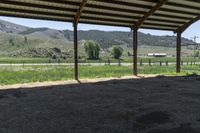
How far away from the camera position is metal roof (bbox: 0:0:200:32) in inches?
854

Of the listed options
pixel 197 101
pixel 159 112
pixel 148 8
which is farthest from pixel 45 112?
pixel 148 8

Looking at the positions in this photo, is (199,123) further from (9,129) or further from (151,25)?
(151,25)

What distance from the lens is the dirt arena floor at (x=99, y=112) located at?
9.54 metres

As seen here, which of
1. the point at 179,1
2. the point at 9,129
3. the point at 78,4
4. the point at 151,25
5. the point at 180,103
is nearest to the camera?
the point at 9,129

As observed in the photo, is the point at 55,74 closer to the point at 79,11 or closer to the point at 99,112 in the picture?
the point at 79,11

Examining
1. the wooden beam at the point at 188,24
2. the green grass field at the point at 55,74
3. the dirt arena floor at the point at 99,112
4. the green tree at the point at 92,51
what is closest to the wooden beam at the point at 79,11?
the green grass field at the point at 55,74

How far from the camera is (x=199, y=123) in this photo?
1002cm

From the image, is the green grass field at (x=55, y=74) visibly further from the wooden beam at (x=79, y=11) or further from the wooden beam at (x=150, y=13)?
the wooden beam at (x=150, y=13)

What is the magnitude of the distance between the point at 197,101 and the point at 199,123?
4537 millimetres

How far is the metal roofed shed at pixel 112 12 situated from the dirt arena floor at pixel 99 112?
23.2 feet

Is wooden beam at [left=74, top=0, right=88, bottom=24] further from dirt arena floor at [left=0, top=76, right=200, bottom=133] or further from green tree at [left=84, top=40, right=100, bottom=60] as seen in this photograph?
green tree at [left=84, top=40, right=100, bottom=60]

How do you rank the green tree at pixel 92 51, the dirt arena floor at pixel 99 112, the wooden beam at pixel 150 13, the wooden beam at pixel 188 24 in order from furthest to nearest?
1. the green tree at pixel 92 51
2. the wooden beam at pixel 188 24
3. the wooden beam at pixel 150 13
4. the dirt arena floor at pixel 99 112

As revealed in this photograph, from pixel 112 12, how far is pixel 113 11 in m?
0.22

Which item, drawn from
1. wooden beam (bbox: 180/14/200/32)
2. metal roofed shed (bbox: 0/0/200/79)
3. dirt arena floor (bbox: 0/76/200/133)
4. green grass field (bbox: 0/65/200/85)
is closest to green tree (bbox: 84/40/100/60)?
green grass field (bbox: 0/65/200/85)
